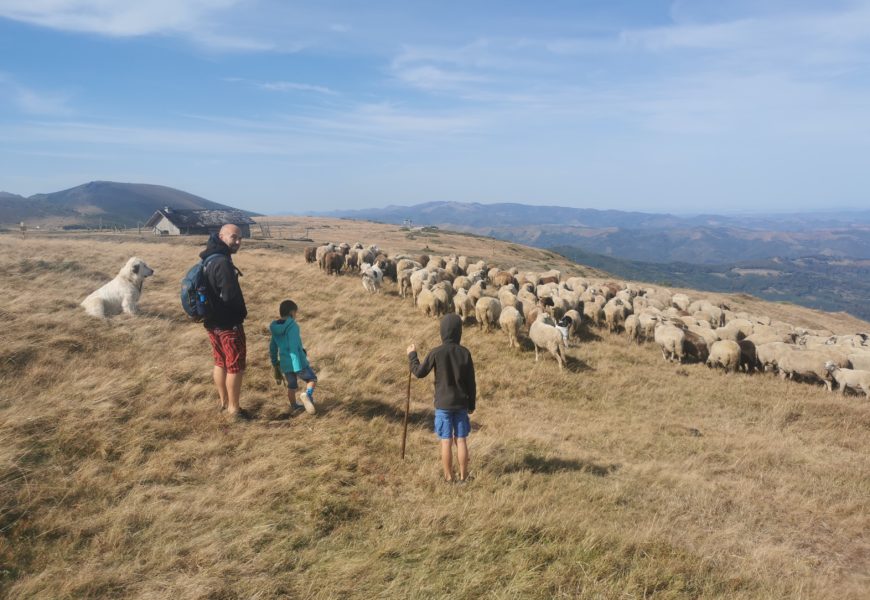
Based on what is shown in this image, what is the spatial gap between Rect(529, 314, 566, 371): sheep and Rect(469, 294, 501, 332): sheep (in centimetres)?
204

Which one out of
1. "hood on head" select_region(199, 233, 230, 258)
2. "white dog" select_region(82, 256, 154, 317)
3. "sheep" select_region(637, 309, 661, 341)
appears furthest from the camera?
"sheep" select_region(637, 309, 661, 341)

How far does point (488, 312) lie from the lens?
15.5m

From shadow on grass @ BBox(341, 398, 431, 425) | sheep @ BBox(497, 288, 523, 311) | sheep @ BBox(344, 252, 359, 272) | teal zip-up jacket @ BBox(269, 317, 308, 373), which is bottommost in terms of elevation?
shadow on grass @ BBox(341, 398, 431, 425)

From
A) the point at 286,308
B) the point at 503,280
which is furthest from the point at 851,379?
the point at 286,308

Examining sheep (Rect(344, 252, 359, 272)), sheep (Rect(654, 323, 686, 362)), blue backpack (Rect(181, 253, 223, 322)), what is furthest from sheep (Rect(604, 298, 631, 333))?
blue backpack (Rect(181, 253, 223, 322))

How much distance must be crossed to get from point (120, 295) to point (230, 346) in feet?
21.7

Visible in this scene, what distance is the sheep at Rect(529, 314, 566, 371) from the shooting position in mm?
13023

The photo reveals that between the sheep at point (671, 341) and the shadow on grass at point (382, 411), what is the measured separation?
10.2 meters

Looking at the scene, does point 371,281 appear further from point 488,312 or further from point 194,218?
point 194,218

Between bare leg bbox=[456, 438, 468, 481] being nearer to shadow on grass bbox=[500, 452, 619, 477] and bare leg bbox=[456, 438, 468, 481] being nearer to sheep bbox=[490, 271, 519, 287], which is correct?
shadow on grass bbox=[500, 452, 619, 477]

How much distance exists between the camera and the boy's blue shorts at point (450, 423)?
5965 millimetres

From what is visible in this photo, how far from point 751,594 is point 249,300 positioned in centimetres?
1453

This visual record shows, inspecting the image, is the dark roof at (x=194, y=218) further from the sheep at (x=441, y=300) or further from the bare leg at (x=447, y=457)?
the bare leg at (x=447, y=457)

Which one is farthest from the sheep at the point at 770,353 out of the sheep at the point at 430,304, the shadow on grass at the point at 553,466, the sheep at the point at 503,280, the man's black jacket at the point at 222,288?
the man's black jacket at the point at 222,288
